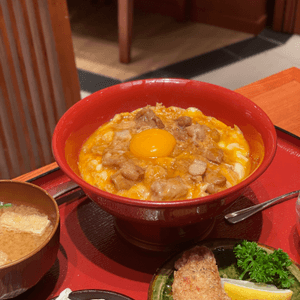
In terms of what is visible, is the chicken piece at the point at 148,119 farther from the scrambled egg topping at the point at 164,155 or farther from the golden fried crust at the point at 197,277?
the golden fried crust at the point at 197,277

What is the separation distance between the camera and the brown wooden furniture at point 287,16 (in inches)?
238

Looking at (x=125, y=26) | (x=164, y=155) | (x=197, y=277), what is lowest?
(x=125, y=26)

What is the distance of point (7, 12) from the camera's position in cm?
240

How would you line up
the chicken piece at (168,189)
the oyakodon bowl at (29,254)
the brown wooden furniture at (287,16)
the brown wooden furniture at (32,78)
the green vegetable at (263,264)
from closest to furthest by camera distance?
the oyakodon bowl at (29,254), the green vegetable at (263,264), the chicken piece at (168,189), the brown wooden furniture at (32,78), the brown wooden furniture at (287,16)

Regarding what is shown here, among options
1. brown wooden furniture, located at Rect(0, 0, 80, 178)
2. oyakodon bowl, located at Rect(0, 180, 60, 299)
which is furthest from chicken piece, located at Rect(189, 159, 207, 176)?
brown wooden furniture, located at Rect(0, 0, 80, 178)

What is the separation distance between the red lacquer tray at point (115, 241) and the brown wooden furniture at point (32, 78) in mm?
1238

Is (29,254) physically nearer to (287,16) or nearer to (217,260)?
(217,260)

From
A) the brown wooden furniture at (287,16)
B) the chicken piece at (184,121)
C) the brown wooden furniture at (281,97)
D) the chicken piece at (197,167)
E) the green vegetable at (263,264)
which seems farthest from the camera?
the brown wooden furniture at (287,16)

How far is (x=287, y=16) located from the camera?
20.0 ft

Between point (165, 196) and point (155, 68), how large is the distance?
174 inches

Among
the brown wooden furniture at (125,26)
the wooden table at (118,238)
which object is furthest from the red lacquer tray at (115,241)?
the brown wooden furniture at (125,26)

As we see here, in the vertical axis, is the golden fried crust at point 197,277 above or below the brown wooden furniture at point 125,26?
above

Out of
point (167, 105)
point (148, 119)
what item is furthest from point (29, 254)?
point (167, 105)

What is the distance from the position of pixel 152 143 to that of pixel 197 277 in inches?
22.9
